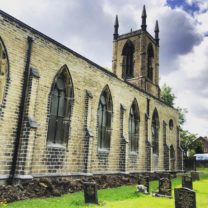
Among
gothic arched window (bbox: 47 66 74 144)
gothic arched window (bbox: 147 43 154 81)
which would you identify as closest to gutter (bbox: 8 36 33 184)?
gothic arched window (bbox: 47 66 74 144)

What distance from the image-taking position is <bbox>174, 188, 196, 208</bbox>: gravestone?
8.19 m

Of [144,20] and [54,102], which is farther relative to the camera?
[144,20]

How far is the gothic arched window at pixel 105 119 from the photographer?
1631cm

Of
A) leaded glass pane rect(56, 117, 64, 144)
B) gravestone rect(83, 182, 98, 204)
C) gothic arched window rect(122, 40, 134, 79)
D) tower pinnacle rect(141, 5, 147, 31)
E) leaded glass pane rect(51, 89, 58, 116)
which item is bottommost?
gravestone rect(83, 182, 98, 204)

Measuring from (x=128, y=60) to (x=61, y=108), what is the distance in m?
19.3

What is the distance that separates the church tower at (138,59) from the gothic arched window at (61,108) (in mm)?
16260

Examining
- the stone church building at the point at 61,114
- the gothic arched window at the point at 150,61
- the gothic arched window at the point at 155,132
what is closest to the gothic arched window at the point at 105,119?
the stone church building at the point at 61,114

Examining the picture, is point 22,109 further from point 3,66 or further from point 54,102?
point 54,102

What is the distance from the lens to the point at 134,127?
20438 mm

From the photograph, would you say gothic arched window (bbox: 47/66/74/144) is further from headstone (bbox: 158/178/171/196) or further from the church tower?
the church tower

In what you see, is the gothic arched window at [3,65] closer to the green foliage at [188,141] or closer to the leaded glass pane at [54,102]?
the leaded glass pane at [54,102]

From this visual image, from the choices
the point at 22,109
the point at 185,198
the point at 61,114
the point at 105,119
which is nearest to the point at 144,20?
the point at 105,119

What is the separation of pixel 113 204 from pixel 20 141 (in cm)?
470

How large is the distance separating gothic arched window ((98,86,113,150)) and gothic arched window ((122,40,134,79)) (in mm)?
13878
